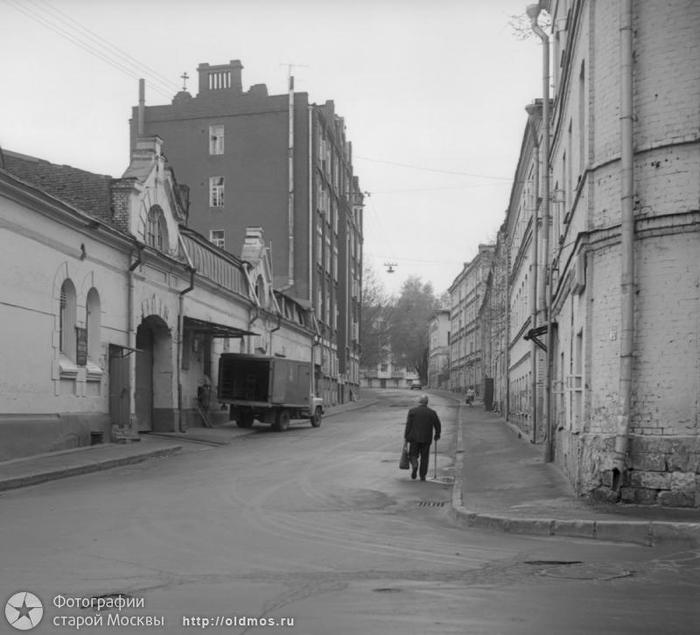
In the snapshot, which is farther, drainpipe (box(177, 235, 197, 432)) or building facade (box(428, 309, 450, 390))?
building facade (box(428, 309, 450, 390))

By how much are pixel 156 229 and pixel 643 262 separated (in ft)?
60.5

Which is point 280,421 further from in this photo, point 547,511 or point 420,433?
point 547,511

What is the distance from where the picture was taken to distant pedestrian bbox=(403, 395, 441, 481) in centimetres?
1600

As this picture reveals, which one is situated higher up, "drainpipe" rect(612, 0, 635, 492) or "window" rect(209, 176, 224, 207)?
"window" rect(209, 176, 224, 207)

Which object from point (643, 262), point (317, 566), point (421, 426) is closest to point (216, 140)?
point (421, 426)

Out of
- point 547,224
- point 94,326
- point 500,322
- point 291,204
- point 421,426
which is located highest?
point 291,204

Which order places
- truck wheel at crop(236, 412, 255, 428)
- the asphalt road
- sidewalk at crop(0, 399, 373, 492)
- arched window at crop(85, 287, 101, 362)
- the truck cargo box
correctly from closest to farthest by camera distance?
the asphalt road
sidewalk at crop(0, 399, 373, 492)
arched window at crop(85, 287, 101, 362)
the truck cargo box
truck wheel at crop(236, 412, 255, 428)

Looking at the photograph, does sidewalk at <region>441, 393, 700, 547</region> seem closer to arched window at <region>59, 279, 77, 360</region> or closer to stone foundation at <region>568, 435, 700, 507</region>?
stone foundation at <region>568, 435, 700, 507</region>

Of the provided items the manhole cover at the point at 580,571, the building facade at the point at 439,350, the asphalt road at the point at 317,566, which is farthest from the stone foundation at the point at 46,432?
the building facade at the point at 439,350

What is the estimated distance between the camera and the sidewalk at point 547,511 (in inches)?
374

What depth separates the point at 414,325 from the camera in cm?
12331

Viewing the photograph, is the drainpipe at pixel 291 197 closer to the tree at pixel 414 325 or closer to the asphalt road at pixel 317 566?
the asphalt road at pixel 317 566

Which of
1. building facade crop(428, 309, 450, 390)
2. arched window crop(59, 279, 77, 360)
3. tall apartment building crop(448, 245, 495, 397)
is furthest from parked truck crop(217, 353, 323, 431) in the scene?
building facade crop(428, 309, 450, 390)

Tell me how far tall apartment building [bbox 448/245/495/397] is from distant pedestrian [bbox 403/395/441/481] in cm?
5110
